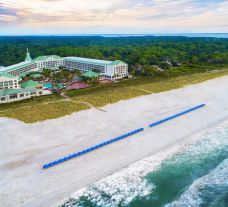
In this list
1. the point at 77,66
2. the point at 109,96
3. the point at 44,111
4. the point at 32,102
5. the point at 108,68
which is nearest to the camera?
the point at 44,111

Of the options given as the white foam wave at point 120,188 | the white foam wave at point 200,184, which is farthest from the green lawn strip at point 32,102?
the white foam wave at point 200,184

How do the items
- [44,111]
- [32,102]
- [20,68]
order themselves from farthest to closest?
[20,68], [32,102], [44,111]

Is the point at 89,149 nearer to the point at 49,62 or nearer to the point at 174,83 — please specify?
the point at 174,83

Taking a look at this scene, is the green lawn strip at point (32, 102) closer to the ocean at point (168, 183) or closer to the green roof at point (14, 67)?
the green roof at point (14, 67)

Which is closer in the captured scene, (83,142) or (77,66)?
(83,142)

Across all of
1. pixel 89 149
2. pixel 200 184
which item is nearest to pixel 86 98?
pixel 89 149

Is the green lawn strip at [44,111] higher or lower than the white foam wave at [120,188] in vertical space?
higher
